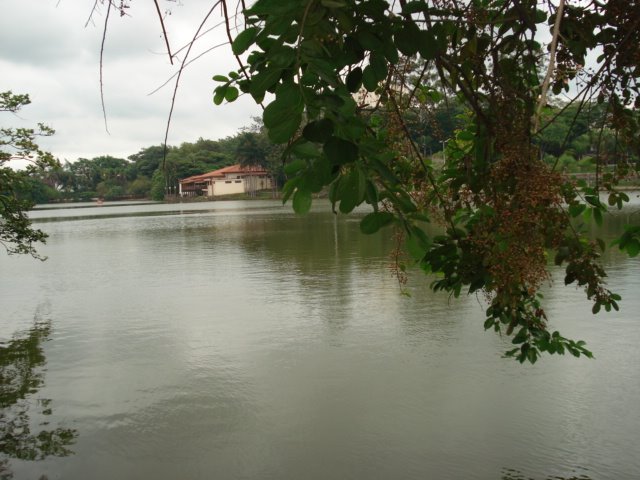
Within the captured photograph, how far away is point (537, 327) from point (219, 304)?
18.4 ft

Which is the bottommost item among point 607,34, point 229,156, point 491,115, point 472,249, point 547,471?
point 547,471

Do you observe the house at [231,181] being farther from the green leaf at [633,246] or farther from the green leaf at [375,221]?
the green leaf at [375,221]

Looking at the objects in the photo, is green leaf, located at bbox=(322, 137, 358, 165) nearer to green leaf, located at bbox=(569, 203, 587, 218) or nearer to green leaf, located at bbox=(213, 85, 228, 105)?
green leaf, located at bbox=(213, 85, 228, 105)

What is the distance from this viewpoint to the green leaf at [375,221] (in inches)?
40.9

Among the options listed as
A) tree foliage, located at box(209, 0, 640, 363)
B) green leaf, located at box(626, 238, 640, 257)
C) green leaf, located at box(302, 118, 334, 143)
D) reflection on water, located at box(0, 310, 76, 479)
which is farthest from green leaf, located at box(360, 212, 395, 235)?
reflection on water, located at box(0, 310, 76, 479)

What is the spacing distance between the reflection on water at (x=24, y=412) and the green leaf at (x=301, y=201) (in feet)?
10.6

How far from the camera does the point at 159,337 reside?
6129 millimetres

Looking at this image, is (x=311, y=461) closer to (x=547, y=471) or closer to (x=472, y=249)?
(x=547, y=471)

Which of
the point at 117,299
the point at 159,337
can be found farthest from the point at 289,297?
the point at 117,299

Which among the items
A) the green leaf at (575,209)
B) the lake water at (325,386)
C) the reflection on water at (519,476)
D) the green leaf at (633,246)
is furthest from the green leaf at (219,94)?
the reflection on water at (519,476)

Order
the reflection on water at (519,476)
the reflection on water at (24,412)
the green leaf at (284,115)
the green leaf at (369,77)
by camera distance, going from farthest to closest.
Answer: the reflection on water at (24,412) → the reflection on water at (519,476) → the green leaf at (369,77) → the green leaf at (284,115)

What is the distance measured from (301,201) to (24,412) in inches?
160

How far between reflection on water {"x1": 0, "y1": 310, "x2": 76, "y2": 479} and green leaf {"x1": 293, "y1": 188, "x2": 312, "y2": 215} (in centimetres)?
323

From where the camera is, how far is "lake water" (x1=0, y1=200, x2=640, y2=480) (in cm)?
338
